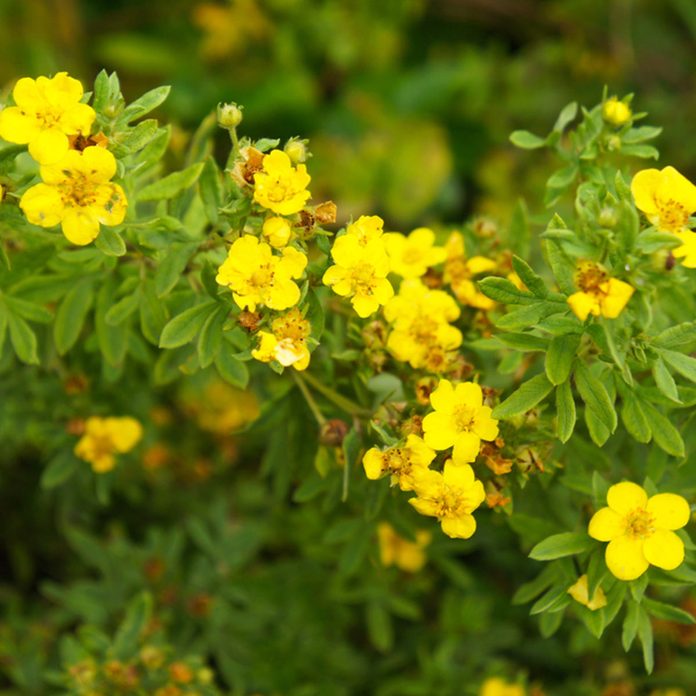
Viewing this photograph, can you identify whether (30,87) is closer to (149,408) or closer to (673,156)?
(149,408)

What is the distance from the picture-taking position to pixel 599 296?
1326 millimetres

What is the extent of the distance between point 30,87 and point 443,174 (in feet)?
8.67

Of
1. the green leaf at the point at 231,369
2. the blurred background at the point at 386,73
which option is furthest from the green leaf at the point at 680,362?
the blurred background at the point at 386,73

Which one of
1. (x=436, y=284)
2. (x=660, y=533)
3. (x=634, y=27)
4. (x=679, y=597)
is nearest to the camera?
(x=660, y=533)

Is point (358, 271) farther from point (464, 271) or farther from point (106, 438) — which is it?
point (106, 438)

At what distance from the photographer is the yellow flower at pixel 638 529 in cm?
149

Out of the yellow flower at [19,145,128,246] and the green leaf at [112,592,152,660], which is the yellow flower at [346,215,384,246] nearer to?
the yellow flower at [19,145,128,246]

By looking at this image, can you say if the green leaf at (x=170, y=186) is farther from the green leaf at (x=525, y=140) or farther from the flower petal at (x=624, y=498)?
the flower petal at (x=624, y=498)

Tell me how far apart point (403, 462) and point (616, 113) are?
2.51ft

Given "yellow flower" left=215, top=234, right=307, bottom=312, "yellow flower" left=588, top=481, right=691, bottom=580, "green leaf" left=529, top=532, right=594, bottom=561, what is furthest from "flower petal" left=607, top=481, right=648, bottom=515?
"yellow flower" left=215, top=234, right=307, bottom=312

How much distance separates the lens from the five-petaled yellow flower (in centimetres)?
145

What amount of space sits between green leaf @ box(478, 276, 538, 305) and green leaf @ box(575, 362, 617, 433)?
14 cm

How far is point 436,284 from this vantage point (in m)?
1.87

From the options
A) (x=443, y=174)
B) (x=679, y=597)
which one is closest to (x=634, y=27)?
(x=443, y=174)
